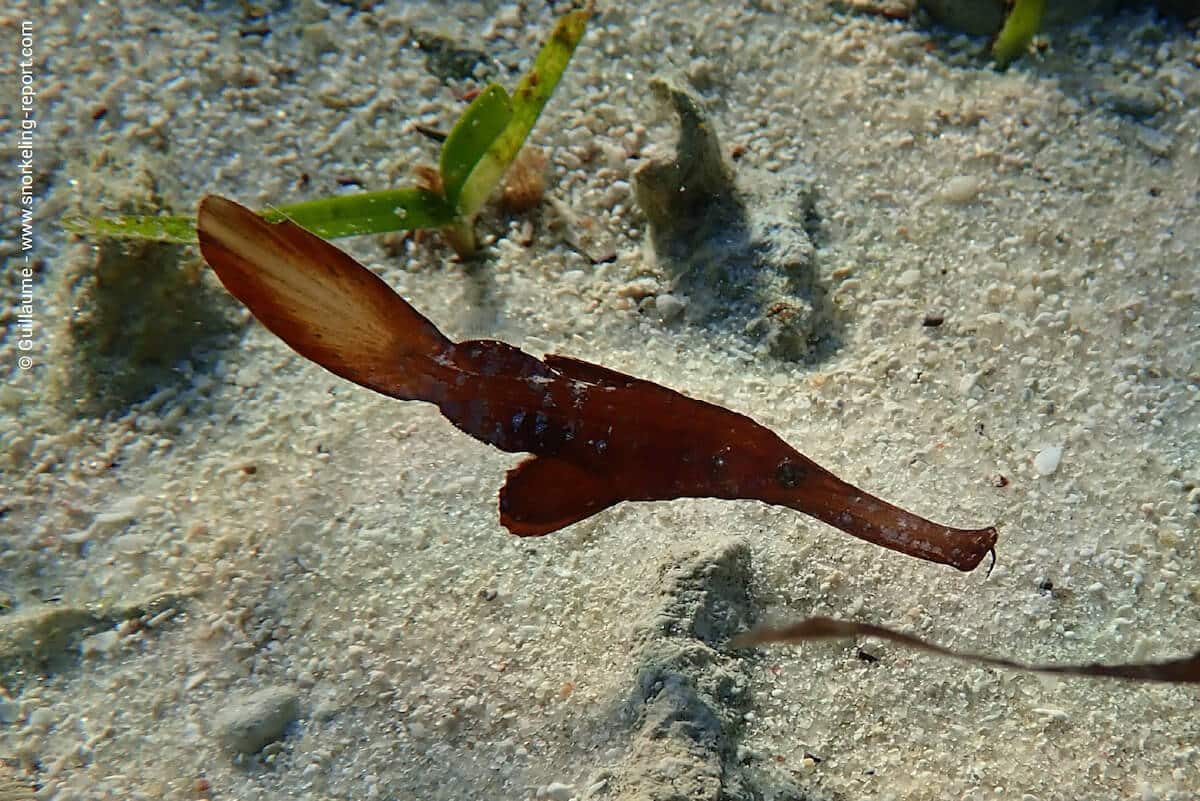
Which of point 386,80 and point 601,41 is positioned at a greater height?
point 601,41

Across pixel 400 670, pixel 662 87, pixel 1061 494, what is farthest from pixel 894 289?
pixel 400 670

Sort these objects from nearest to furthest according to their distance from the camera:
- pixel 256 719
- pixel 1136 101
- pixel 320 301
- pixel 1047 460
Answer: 1. pixel 320 301
2. pixel 256 719
3. pixel 1047 460
4. pixel 1136 101

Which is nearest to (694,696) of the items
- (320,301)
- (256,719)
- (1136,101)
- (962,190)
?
(256,719)

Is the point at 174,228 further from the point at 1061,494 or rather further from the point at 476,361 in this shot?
the point at 1061,494

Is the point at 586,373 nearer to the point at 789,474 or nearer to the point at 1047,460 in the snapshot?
the point at 789,474

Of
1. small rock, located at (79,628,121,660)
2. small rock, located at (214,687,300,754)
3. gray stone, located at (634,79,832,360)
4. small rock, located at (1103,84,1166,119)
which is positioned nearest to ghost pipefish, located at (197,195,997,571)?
small rock, located at (214,687,300,754)

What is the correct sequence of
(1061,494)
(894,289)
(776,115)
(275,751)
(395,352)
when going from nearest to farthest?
(395,352) < (275,751) < (1061,494) < (894,289) < (776,115)

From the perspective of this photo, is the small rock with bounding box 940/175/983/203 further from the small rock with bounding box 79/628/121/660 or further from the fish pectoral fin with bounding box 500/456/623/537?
the small rock with bounding box 79/628/121/660
